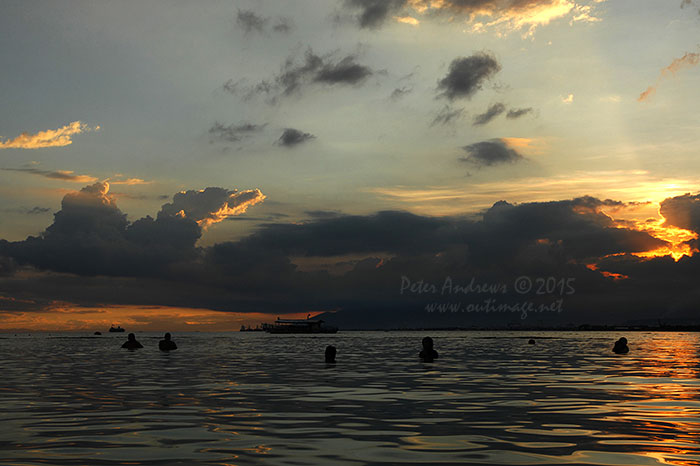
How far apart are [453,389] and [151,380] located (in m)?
18.2

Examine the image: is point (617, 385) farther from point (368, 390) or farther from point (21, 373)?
point (21, 373)

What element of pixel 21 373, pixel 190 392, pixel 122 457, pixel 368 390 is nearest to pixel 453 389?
pixel 368 390

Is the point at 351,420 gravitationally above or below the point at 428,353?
above

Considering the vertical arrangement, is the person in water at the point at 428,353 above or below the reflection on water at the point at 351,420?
below

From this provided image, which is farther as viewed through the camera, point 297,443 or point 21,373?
point 21,373

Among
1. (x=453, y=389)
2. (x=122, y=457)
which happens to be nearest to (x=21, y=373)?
(x=453, y=389)

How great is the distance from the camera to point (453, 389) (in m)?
34.5

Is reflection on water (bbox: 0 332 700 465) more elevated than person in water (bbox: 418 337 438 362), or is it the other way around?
reflection on water (bbox: 0 332 700 465)

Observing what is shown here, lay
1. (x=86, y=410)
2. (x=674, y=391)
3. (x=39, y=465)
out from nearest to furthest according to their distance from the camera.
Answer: (x=39, y=465) → (x=86, y=410) → (x=674, y=391)

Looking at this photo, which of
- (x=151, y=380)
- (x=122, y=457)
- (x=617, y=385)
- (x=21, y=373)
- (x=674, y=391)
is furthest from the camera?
(x=21, y=373)

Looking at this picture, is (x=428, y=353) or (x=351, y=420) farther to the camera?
(x=428, y=353)

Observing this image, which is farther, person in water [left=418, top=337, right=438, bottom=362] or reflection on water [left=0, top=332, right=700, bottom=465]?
person in water [left=418, top=337, right=438, bottom=362]

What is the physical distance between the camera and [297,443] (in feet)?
61.2

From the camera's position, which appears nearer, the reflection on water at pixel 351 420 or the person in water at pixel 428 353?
the reflection on water at pixel 351 420
